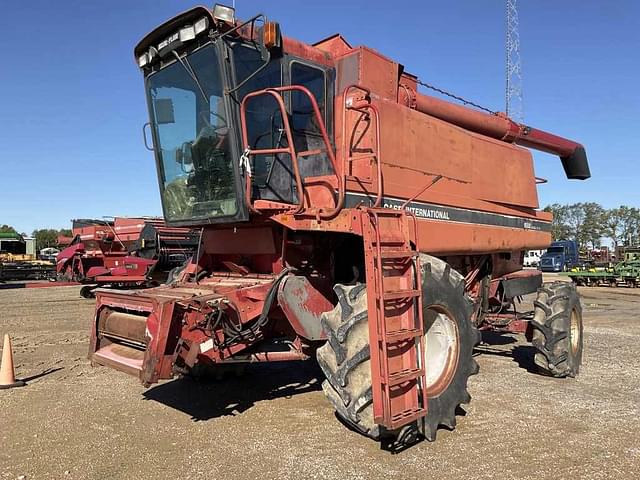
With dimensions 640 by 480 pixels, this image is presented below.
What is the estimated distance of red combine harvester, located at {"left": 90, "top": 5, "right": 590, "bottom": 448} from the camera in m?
4.35

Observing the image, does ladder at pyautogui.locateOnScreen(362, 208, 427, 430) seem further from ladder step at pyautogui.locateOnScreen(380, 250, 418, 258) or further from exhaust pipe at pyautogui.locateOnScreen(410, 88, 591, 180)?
exhaust pipe at pyautogui.locateOnScreen(410, 88, 591, 180)

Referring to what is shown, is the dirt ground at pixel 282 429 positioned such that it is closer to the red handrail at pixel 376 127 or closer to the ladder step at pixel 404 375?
the ladder step at pixel 404 375

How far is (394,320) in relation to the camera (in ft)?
14.2

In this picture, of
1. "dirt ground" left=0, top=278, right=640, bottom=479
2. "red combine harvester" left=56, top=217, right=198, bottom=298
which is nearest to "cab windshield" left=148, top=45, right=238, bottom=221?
"dirt ground" left=0, top=278, right=640, bottom=479

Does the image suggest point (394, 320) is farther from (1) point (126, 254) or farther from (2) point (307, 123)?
(1) point (126, 254)

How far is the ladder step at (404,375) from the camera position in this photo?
4.07 meters

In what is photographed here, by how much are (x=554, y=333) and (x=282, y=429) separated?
3.70 metres

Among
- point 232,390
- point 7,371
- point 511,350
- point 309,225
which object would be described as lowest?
point 511,350

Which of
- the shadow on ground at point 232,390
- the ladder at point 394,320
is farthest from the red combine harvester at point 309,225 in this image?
the shadow on ground at point 232,390

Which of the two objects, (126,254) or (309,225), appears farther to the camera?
(126,254)

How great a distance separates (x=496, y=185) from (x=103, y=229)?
16.2 m

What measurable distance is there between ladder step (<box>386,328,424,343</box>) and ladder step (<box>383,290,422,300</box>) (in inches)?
10.4

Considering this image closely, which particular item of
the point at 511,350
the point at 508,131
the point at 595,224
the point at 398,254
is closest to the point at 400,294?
the point at 398,254

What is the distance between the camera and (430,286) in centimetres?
480
